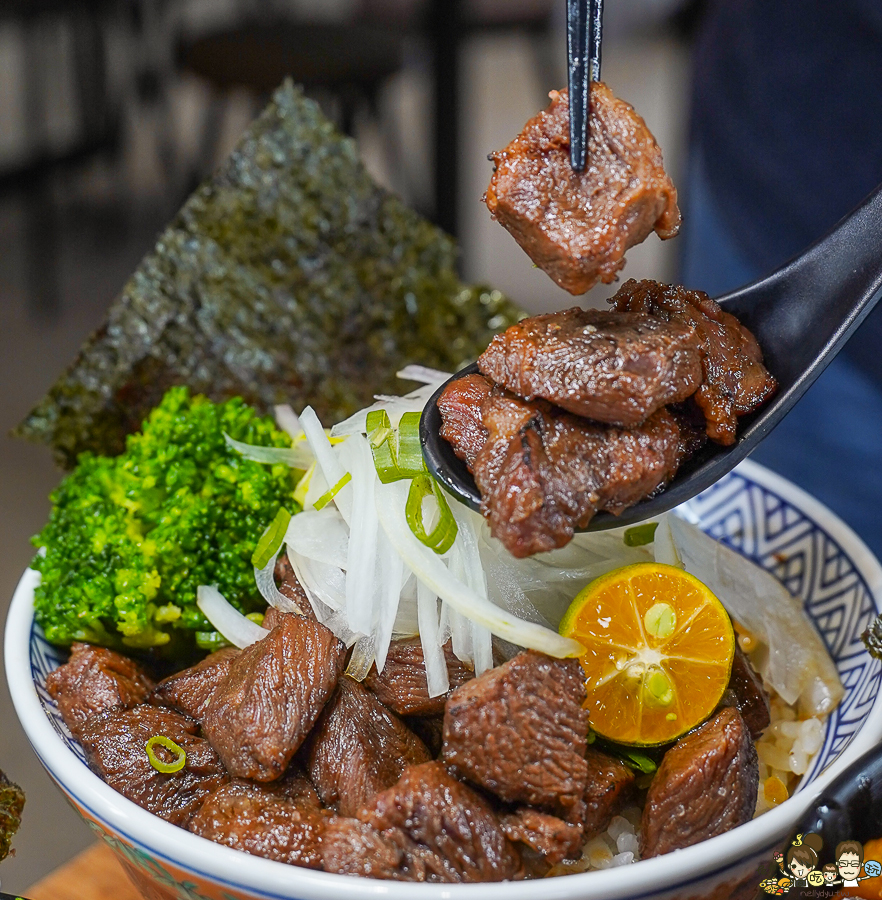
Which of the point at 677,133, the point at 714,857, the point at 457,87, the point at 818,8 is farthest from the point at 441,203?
the point at 714,857

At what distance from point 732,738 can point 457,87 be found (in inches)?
159

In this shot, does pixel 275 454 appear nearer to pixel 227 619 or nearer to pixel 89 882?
pixel 227 619

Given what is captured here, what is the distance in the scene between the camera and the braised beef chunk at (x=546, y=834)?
4.27 feet

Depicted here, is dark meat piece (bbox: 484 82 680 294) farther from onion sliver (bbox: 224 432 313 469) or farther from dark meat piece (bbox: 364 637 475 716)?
onion sliver (bbox: 224 432 313 469)

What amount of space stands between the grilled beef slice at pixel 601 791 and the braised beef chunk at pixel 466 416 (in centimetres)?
48

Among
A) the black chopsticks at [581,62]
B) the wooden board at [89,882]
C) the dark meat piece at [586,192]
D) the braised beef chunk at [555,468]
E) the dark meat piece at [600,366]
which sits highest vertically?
the black chopsticks at [581,62]

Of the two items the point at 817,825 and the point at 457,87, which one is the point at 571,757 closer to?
the point at 817,825

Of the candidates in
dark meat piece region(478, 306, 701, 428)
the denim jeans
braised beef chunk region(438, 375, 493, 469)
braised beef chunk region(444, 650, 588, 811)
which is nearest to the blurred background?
the denim jeans

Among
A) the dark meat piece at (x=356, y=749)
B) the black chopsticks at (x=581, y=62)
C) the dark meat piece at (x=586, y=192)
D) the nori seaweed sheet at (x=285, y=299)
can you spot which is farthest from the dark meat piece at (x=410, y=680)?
the nori seaweed sheet at (x=285, y=299)

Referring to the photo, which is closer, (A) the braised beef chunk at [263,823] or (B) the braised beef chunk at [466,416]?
(A) the braised beef chunk at [263,823]

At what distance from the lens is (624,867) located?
120 cm

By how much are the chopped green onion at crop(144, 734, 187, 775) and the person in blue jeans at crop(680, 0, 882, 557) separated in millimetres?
1927

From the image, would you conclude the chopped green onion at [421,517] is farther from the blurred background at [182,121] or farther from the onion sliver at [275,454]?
the blurred background at [182,121]

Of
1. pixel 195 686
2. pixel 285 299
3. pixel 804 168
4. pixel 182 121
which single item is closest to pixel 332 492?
pixel 195 686
